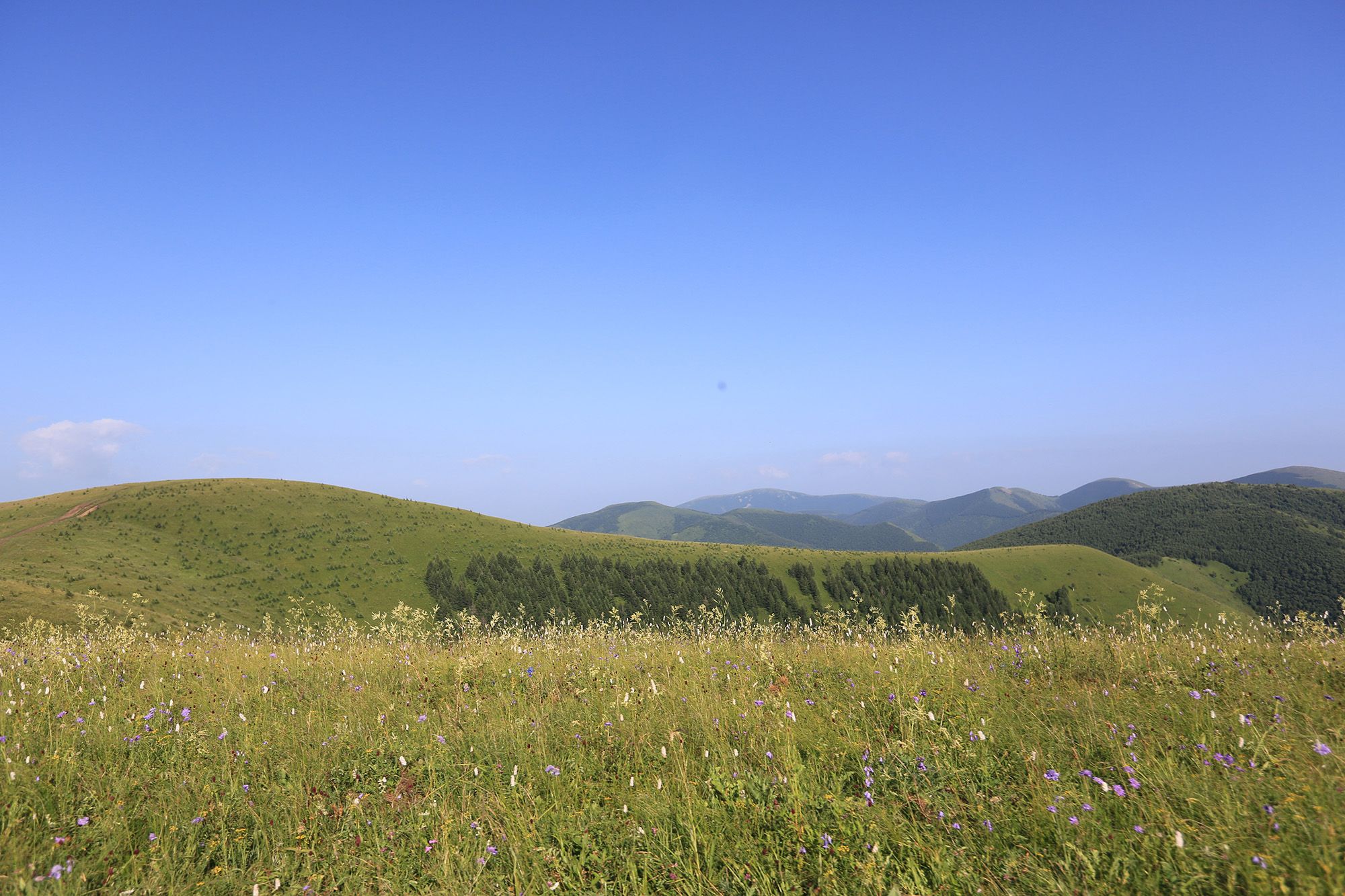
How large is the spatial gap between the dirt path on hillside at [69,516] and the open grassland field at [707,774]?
8965 centimetres

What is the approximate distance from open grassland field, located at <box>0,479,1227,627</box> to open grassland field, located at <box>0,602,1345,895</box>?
3395cm

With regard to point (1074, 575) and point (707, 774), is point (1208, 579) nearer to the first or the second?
point (1074, 575)

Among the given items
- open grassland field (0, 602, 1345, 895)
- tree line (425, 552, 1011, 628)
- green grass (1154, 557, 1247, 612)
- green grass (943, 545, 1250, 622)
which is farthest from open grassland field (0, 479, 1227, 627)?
green grass (1154, 557, 1247, 612)

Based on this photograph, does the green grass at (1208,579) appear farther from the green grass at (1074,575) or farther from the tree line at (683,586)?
the tree line at (683,586)

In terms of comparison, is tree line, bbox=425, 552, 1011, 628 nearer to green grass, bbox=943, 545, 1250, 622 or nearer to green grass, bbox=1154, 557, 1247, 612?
green grass, bbox=943, 545, 1250, 622

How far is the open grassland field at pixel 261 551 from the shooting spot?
53.6 meters

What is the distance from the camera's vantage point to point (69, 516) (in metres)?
78.6

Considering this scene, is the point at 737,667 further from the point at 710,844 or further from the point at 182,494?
the point at 182,494

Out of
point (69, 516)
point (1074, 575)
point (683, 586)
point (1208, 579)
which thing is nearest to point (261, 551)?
point (69, 516)

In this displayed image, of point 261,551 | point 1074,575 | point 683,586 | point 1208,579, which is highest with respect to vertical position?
point 261,551

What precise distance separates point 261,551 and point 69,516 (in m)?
24.2

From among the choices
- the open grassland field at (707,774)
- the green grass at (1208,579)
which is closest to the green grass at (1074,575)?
the green grass at (1208,579)

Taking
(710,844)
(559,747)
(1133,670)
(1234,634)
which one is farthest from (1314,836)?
(1234,634)

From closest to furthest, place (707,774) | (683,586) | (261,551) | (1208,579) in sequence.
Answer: (707,774) → (261,551) → (683,586) → (1208,579)
